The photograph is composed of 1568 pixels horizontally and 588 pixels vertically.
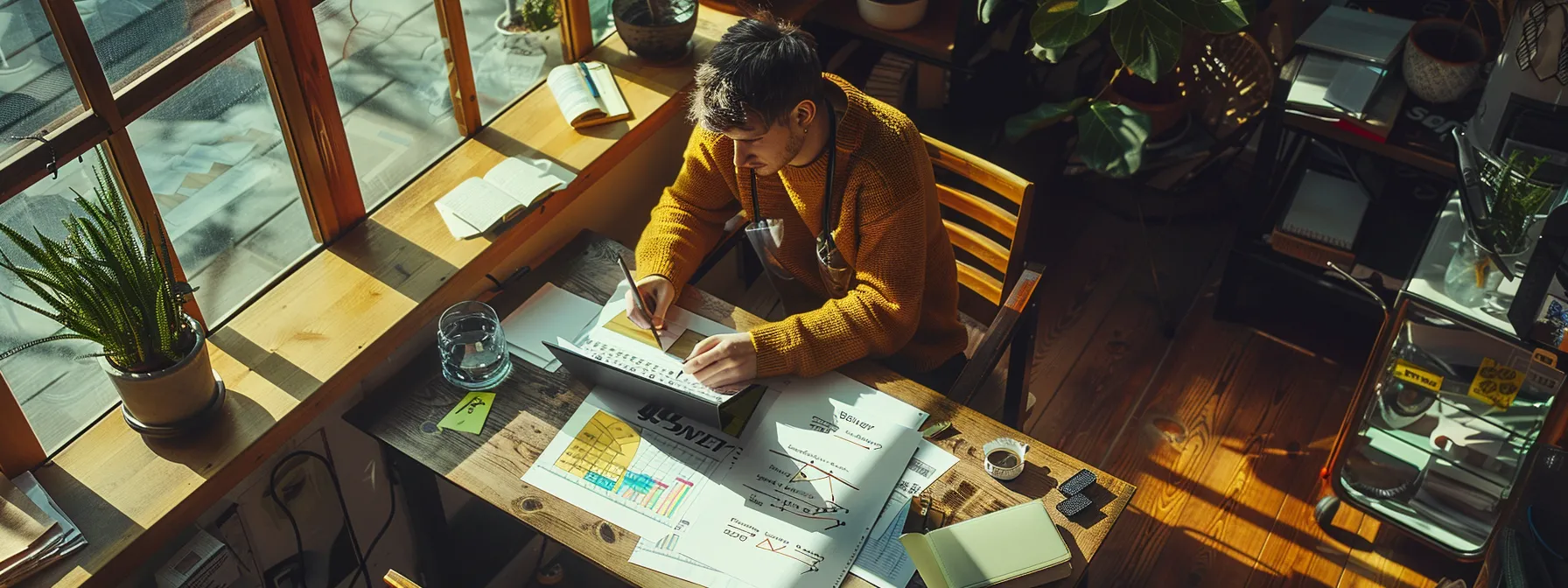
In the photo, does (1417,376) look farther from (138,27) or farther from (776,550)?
(138,27)

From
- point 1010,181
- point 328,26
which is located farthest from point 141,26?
point 1010,181

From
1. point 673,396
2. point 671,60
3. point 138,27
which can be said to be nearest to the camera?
point 138,27

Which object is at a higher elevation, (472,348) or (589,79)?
(589,79)

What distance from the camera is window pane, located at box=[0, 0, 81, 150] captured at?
60.6 inches

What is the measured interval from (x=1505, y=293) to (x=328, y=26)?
2027 mm

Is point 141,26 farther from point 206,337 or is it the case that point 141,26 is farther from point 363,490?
point 363,490

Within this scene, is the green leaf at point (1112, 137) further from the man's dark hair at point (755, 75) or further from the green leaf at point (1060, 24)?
the man's dark hair at point (755, 75)

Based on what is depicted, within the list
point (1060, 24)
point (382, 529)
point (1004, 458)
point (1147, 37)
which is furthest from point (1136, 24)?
point (382, 529)

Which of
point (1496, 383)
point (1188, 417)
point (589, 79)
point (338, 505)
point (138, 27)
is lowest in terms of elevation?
point (1188, 417)

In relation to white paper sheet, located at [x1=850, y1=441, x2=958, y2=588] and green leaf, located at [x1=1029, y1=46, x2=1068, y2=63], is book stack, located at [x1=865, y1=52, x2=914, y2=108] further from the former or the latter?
white paper sheet, located at [x1=850, y1=441, x2=958, y2=588]

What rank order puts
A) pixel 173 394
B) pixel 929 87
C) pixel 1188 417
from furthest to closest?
pixel 929 87 → pixel 1188 417 → pixel 173 394

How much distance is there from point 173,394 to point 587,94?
37.9 inches

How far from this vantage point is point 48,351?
5.99 feet

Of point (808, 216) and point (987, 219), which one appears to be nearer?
point (808, 216)
